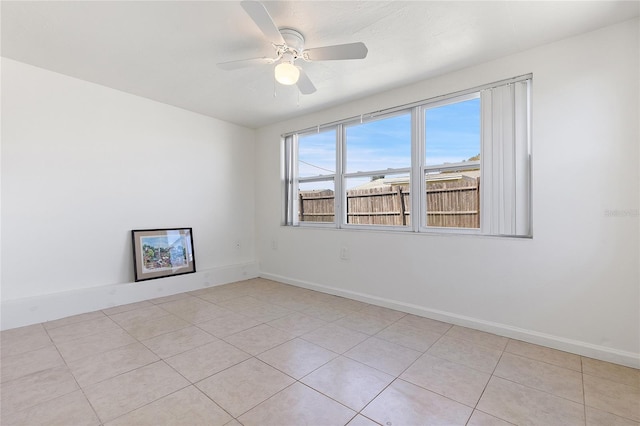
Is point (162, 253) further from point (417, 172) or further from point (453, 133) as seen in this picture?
point (453, 133)

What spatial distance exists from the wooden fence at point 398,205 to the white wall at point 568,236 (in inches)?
9.7

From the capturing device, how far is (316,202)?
14.0 ft

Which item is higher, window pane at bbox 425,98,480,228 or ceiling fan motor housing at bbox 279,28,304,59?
ceiling fan motor housing at bbox 279,28,304,59

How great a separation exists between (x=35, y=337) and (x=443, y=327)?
11.9ft

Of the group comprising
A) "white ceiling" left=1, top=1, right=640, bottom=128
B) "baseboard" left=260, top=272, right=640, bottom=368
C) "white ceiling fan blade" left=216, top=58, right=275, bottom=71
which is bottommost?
"baseboard" left=260, top=272, right=640, bottom=368

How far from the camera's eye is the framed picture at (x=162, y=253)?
3.55 m

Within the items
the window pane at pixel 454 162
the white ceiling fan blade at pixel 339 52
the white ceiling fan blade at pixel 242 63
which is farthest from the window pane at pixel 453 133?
the white ceiling fan blade at pixel 242 63

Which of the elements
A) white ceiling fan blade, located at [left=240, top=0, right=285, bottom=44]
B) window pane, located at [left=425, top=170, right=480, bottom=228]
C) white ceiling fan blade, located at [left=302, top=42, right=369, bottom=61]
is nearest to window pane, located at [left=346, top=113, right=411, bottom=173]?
window pane, located at [left=425, top=170, right=480, bottom=228]

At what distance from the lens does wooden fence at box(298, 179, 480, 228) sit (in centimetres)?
288

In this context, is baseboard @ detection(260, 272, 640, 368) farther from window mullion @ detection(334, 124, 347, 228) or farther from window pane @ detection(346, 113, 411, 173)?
window pane @ detection(346, 113, 411, 173)

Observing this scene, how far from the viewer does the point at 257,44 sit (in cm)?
239

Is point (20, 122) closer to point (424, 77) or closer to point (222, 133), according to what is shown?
point (222, 133)

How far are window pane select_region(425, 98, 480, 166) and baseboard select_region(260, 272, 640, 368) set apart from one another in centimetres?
154

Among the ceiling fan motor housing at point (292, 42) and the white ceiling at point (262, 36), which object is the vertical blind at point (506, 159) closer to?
the white ceiling at point (262, 36)
